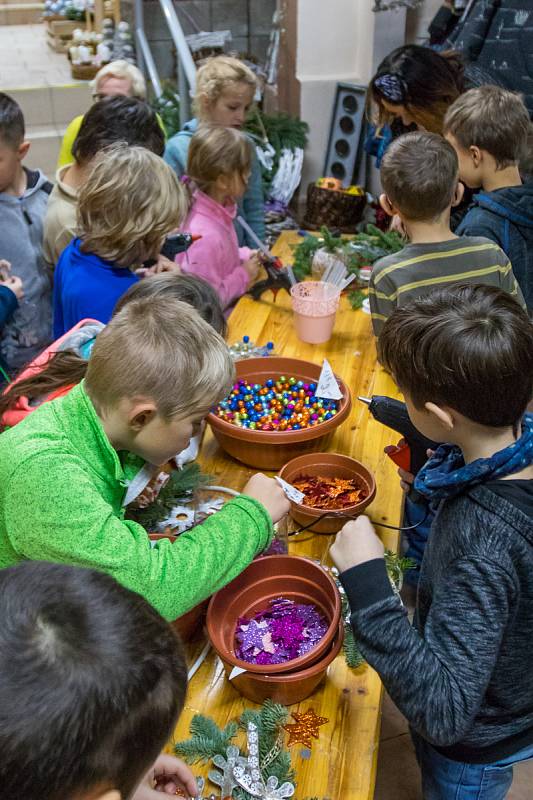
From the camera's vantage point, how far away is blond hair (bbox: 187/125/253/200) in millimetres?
2656

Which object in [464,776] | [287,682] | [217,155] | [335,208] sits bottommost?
[335,208]

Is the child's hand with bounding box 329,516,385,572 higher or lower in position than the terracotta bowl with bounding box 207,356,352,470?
higher

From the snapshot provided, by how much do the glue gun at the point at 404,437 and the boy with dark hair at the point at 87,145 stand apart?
47.6 inches

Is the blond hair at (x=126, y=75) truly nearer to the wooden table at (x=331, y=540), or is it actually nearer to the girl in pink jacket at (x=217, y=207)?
the girl in pink jacket at (x=217, y=207)

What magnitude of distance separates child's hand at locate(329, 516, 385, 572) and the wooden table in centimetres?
26

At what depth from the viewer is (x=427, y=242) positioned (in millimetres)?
2148

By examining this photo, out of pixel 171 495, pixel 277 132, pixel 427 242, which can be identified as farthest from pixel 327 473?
pixel 277 132

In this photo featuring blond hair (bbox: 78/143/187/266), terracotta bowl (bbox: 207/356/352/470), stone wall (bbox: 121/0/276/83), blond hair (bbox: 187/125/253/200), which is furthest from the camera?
stone wall (bbox: 121/0/276/83)

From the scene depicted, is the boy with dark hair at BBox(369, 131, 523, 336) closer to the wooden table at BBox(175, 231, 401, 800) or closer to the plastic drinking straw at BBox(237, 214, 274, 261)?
the wooden table at BBox(175, 231, 401, 800)

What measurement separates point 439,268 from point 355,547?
1095 mm

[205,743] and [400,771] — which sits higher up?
[205,743]

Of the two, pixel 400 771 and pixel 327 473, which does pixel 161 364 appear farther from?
pixel 400 771

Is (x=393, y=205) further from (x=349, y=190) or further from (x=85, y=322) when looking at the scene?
(x=349, y=190)

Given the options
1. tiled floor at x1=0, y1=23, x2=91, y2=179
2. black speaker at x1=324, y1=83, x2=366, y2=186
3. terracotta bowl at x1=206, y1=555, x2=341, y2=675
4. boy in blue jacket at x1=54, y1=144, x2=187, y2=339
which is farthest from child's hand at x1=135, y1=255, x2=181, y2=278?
tiled floor at x1=0, y1=23, x2=91, y2=179
